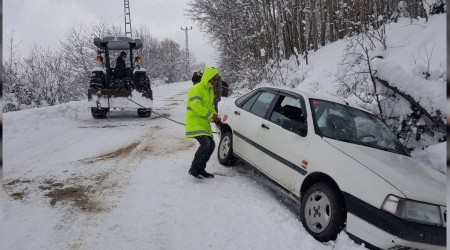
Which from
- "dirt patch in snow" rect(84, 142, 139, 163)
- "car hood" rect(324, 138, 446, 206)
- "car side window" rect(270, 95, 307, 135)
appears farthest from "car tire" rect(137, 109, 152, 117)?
"car hood" rect(324, 138, 446, 206)

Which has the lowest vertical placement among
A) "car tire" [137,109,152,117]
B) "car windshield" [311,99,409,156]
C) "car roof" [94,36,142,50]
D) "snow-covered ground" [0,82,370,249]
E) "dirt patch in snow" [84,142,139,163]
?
"snow-covered ground" [0,82,370,249]

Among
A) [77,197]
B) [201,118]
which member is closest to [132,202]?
[77,197]

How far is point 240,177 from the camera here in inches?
209

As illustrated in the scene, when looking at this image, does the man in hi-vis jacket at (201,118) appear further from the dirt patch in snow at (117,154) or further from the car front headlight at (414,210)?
the car front headlight at (414,210)

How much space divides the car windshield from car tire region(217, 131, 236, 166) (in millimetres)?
1740

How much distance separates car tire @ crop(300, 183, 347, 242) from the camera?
10.8ft

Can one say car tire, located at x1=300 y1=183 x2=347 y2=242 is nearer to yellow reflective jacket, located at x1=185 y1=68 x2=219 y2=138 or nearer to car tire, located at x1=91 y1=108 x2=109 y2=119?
yellow reflective jacket, located at x1=185 y1=68 x2=219 y2=138

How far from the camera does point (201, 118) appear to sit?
5082 millimetres

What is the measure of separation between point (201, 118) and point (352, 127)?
217 centimetres

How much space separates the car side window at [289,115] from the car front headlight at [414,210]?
133cm

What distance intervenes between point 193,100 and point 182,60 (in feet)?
216

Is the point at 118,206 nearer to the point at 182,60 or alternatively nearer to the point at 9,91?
the point at 9,91

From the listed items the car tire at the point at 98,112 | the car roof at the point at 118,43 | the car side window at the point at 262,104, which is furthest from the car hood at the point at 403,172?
the car roof at the point at 118,43

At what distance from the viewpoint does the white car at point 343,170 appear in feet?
9.59
